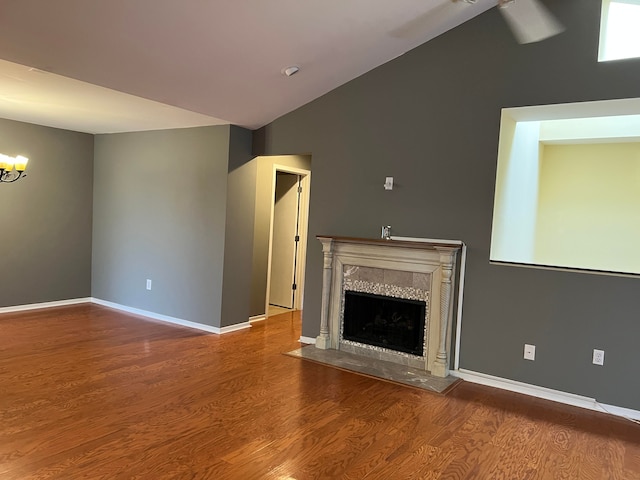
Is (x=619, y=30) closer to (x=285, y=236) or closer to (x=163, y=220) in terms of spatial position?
(x=285, y=236)

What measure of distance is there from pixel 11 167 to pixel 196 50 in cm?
289

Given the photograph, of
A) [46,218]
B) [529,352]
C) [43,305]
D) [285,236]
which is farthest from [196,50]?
[43,305]

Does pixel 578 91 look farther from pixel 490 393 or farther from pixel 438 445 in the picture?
pixel 438 445

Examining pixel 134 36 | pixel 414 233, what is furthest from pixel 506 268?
pixel 134 36

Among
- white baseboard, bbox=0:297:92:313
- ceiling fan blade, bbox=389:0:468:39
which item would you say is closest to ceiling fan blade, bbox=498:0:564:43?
ceiling fan blade, bbox=389:0:468:39

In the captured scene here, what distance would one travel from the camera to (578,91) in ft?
11.6

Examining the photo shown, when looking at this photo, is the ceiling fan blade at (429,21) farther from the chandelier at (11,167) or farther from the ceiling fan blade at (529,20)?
the chandelier at (11,167)

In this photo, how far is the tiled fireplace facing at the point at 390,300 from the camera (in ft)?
13.1

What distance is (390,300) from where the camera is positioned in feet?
14.3

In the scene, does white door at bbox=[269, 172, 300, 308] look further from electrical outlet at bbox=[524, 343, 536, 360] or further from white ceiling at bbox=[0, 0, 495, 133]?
electrical outlet at bbox=[524, 343, 536, 360]

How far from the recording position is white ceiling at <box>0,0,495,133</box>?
9.91 feet

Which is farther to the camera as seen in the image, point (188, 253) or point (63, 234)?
point (63, 234)

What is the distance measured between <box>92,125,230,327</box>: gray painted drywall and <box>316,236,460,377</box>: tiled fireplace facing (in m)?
1.37

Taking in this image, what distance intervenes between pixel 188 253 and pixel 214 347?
132cm
